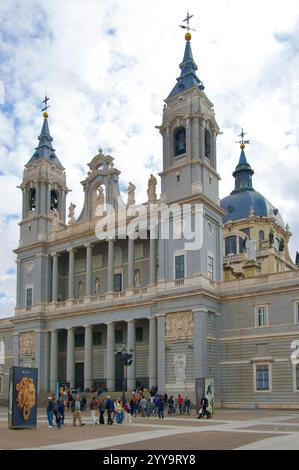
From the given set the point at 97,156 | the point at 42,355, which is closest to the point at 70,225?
the point at 97,156

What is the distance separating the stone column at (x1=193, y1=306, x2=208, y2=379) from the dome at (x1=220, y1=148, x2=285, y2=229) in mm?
43773

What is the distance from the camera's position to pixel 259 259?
84062 mm

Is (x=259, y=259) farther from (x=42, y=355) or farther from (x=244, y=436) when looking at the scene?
(x=244, y=436)

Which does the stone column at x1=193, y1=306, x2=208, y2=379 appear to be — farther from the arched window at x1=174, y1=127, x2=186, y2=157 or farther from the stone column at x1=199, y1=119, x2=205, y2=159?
the arched window at x1=174, y1=127, x2=186, y2=157

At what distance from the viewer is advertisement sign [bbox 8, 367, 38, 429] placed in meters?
28.2

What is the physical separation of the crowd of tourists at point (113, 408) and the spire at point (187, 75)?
86.6 feet

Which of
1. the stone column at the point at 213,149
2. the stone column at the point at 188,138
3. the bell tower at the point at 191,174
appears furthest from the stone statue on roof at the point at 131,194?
the stone column at the point at 213,149

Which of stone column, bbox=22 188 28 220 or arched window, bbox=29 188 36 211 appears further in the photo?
arched window, bbox=29 188 36 211

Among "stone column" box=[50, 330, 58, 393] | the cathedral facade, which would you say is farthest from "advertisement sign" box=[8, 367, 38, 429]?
"stone column" box=[50, 330, 58, 393]

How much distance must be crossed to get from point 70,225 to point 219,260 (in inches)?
683

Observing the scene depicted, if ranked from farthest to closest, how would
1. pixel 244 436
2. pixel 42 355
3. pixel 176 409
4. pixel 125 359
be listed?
1. pixel 42 355
2. pixel 176 409
3. pixel 125 359
4. pixel 244 436

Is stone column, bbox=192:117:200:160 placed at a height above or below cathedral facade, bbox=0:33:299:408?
above

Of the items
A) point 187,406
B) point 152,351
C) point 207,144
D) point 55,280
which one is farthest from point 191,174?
point 187,406

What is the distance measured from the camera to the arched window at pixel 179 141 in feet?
185
